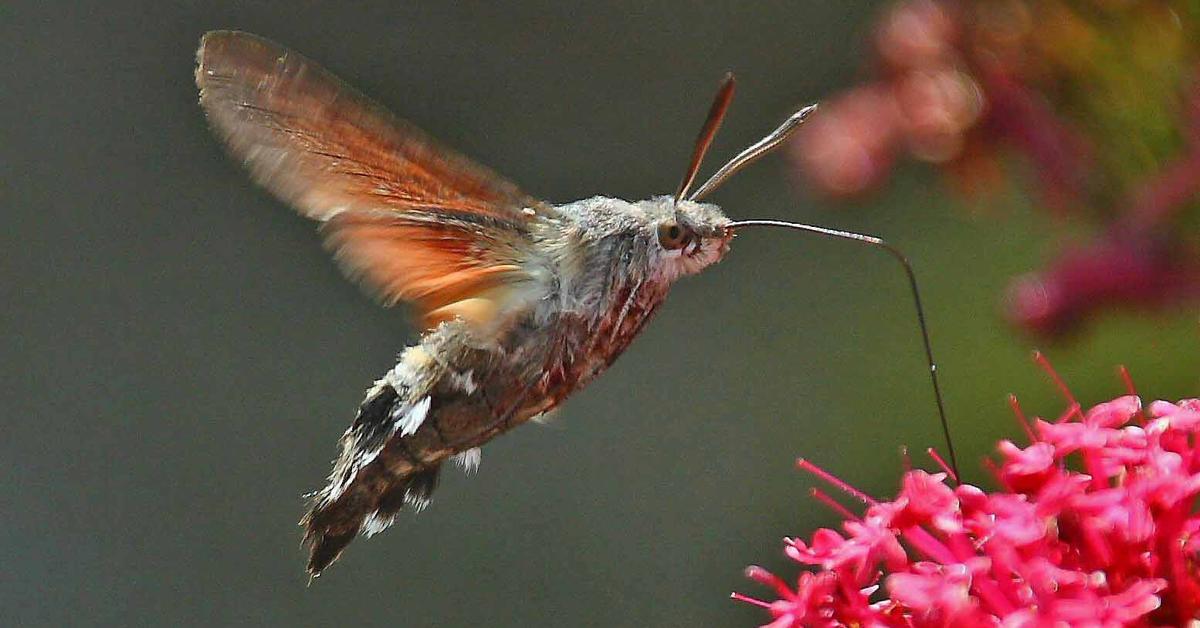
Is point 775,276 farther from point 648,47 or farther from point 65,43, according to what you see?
point 65,43

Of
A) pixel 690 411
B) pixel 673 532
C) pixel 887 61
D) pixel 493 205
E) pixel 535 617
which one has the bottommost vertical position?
pixel 535 617

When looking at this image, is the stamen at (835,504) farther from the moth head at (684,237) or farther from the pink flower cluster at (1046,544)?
the moth head at (684,237)

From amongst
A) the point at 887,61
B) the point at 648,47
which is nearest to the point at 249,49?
the point at 887,61

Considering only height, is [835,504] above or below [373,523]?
above

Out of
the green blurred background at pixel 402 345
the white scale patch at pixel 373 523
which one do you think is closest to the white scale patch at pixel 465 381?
the white scale patch at pixel 373 523

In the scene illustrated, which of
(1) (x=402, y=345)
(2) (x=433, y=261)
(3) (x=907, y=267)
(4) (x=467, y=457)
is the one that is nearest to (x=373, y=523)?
(4) (x=467, y=457)

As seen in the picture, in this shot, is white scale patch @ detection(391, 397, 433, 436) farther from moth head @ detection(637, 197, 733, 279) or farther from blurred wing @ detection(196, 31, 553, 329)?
moth head @ detection(637, 197, 733, 279)

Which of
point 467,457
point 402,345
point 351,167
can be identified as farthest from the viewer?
point 402,345

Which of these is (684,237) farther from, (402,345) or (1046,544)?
(402,345)
